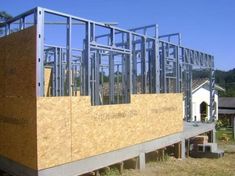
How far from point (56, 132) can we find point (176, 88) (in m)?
8.50

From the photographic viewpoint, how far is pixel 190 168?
13.6m

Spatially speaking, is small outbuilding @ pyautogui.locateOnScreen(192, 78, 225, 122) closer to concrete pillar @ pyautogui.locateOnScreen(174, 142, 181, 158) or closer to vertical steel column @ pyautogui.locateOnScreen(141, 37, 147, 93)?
concrete pillar @ pyautogui.locateOnScreen(174, 142, 181, 158)

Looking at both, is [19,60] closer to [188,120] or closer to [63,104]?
[63,104]

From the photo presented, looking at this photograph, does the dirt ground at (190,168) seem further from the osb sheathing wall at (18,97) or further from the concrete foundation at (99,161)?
the osb sheathing wall at (18,97)

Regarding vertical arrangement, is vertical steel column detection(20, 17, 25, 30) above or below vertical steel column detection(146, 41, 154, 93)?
above

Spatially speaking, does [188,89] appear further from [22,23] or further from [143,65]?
[22,23]

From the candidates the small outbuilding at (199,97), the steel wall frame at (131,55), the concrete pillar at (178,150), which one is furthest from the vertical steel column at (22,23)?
the small outbuilding at (199,97)

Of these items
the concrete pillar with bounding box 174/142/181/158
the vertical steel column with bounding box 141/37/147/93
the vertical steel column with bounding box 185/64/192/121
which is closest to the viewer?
the vertical steel column with bounding box 141/37/147/93

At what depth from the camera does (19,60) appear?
9.53 meters

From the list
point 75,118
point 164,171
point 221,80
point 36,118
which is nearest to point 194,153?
point 164,171

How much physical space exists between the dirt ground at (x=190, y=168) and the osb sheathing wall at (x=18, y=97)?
3917mm

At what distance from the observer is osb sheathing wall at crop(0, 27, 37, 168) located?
29.3 feet

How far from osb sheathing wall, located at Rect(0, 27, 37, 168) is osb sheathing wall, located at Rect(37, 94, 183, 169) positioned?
338 millimetres

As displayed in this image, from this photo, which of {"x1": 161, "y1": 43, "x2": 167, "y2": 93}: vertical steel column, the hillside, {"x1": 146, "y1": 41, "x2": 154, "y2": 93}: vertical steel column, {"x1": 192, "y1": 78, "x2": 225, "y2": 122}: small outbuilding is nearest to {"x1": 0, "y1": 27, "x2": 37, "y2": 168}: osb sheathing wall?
{"x1": 146, "y1": 41, "x2": 154, "y2": 93}: vertical steel column
